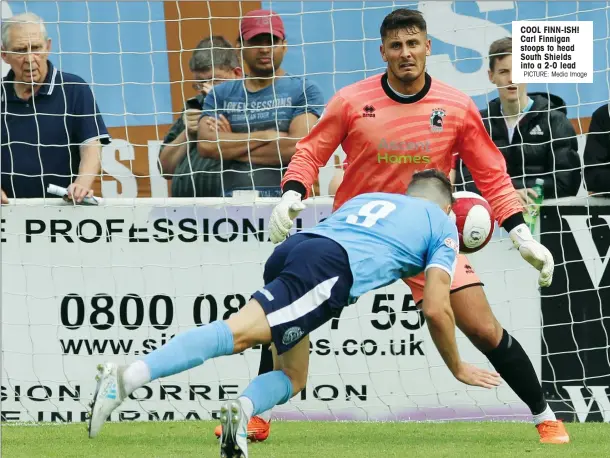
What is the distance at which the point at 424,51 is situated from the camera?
22.0 feet

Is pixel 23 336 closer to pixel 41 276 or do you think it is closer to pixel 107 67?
pixel 41 276

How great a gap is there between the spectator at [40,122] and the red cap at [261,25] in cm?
118

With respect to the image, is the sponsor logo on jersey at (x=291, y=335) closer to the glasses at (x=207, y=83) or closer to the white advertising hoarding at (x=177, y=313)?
the white advertising hoarding at (x=177, y=313)

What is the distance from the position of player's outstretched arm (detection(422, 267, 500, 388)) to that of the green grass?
0.62 metres

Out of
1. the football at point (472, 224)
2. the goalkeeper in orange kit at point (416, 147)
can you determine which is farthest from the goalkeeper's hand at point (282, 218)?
the football at point (472, 224)

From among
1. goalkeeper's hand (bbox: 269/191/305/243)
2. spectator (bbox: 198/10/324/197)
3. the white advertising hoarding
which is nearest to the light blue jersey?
goalkeeper's hand (bbox: 269/191/305/243)

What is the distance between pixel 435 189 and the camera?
6.01 meters

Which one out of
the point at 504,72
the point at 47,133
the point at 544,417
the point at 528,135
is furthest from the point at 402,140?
the point at 47,133

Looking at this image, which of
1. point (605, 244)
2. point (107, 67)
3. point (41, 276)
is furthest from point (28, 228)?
point (605, 244)

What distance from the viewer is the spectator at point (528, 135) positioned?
27.1 ft

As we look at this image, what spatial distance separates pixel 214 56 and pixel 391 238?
3.55 metres

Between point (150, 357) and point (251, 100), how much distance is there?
11.9 feet

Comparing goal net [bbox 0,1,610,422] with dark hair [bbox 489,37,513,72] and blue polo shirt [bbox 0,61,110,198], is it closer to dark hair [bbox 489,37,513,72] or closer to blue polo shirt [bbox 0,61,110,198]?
blue polo shirt [bbox 0,61,110,198]

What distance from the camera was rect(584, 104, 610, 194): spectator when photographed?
8.13 m
